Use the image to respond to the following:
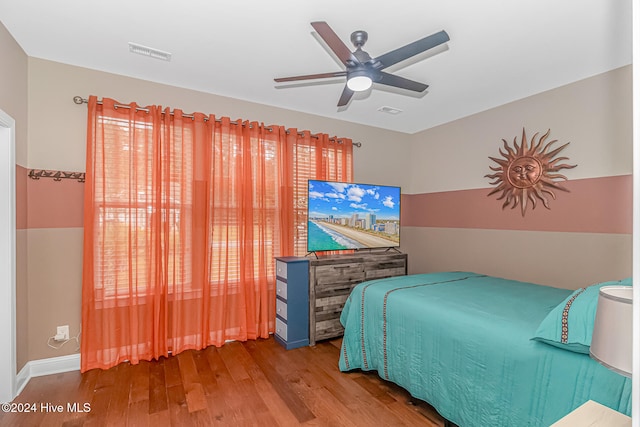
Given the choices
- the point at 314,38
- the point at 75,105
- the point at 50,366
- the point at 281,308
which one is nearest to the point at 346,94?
the point at 314,38

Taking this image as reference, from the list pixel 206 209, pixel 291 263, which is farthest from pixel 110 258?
pixel 291 263

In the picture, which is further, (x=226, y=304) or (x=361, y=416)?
(x=226, y=304)

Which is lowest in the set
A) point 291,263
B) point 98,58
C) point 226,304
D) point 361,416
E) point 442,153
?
point 361,416

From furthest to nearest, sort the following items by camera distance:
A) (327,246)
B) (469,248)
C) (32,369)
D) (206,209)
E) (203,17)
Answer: (469,248)
(327,246)
(206,209)
(32,369)
(203,17)

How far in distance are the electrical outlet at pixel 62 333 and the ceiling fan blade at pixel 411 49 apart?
10.7ft

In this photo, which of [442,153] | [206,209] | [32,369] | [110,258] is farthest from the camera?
[442,153]

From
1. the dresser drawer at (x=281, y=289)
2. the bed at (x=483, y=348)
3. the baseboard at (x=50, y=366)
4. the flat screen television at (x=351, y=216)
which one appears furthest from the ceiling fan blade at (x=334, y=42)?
the baseboard at (x=50, y=366)

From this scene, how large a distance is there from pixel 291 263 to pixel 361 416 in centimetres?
149

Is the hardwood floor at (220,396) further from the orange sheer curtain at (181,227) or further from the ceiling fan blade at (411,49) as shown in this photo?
the ceiling fan blade at (411,49)

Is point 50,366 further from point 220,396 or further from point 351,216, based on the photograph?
point 351,216

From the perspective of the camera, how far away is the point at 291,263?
3.18 m

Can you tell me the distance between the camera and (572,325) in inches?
58.5

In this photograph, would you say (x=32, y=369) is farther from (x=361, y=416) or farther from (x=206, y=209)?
(x=361, y=416)

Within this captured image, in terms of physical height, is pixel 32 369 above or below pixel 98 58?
below
